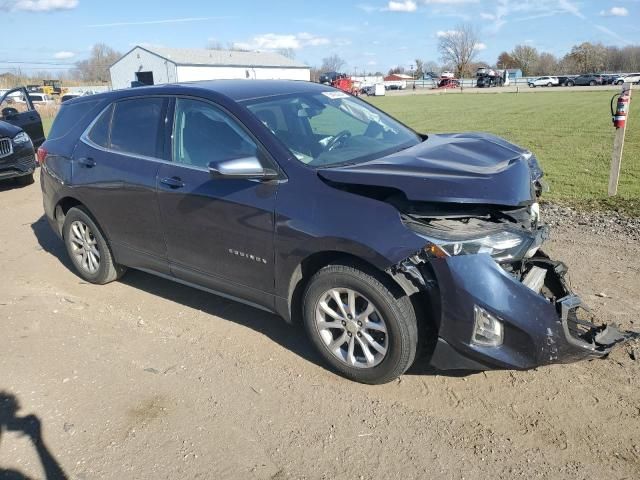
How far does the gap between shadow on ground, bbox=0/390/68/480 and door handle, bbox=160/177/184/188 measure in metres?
1.74

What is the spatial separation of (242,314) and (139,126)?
1.76 metres

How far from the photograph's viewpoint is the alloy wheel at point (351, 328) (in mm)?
3238

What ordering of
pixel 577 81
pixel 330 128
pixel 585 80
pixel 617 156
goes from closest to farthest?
pixel 330 128 < pixel 617 156 < pixel 585 80 < pixel 577 81

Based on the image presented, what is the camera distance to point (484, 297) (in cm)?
285

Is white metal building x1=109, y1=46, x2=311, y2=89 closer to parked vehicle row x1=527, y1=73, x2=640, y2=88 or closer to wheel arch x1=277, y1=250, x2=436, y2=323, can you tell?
parked vehicle row x1=527, y1=73, x2=640, y2=88

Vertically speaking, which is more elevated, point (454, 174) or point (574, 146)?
point (454, 174)

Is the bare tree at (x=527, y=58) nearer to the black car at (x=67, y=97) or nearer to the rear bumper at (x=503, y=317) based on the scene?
the black car at (x=67, y=97)

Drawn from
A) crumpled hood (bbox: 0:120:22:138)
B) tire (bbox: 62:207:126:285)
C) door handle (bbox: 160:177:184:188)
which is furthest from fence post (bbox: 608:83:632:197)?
crumpled hood (bbox: 0:120:22:138)

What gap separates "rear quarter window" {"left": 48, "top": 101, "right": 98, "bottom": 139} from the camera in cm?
508

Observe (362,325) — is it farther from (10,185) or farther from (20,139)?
(10,185)

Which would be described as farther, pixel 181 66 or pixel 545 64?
pixel 545 64

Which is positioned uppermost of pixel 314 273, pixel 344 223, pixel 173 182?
pixel 173 182

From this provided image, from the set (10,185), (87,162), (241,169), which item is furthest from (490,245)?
(10,185)

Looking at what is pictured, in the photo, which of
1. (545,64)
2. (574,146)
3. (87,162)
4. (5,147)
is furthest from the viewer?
(545,64)
